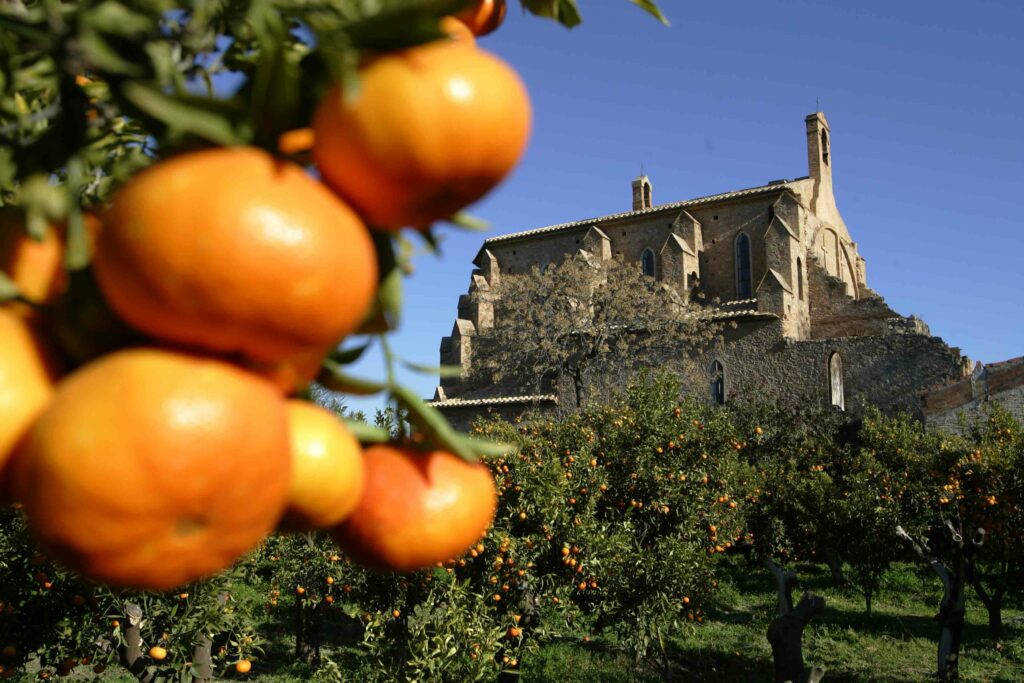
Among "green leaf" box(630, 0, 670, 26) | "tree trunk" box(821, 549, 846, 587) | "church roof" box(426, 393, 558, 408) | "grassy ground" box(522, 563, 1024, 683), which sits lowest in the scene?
"grassy ground" box(522, 563, 1024, 683)

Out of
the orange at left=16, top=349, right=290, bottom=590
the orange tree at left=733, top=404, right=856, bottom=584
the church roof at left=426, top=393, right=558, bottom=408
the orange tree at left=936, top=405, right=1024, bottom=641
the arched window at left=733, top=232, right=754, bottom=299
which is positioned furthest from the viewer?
the arched window at left=733, top=232, right=754, bottom=299

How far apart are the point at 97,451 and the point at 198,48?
14.2 inches

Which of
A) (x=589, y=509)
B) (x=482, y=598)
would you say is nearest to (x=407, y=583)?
(x=482, y=598)

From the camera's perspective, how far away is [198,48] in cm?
65

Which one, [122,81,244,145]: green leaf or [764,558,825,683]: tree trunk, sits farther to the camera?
[764,558,825,683]: tree trunk

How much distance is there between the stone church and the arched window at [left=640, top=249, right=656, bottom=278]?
58 mm

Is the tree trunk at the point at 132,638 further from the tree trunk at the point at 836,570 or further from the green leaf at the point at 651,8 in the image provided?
the tree trunk at the point at 836,570

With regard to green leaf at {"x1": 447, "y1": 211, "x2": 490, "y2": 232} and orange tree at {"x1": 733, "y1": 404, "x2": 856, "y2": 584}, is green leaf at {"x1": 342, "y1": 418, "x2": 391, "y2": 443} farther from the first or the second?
orange tree at {"x1": 733, "y1": 404, "x2": 856, "y2": 584}

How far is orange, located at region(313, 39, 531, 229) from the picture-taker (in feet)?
1.71

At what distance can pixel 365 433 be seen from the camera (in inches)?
27.5

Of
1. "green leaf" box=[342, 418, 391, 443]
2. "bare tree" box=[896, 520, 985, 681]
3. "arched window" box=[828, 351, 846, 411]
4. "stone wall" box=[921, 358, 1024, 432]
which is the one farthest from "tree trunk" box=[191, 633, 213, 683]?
"arched window" box=[828, 351, 846, 411]

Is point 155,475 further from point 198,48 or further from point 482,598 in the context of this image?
point 482,598

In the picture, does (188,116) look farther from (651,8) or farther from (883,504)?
(883,504)

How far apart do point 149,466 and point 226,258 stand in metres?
0.13
